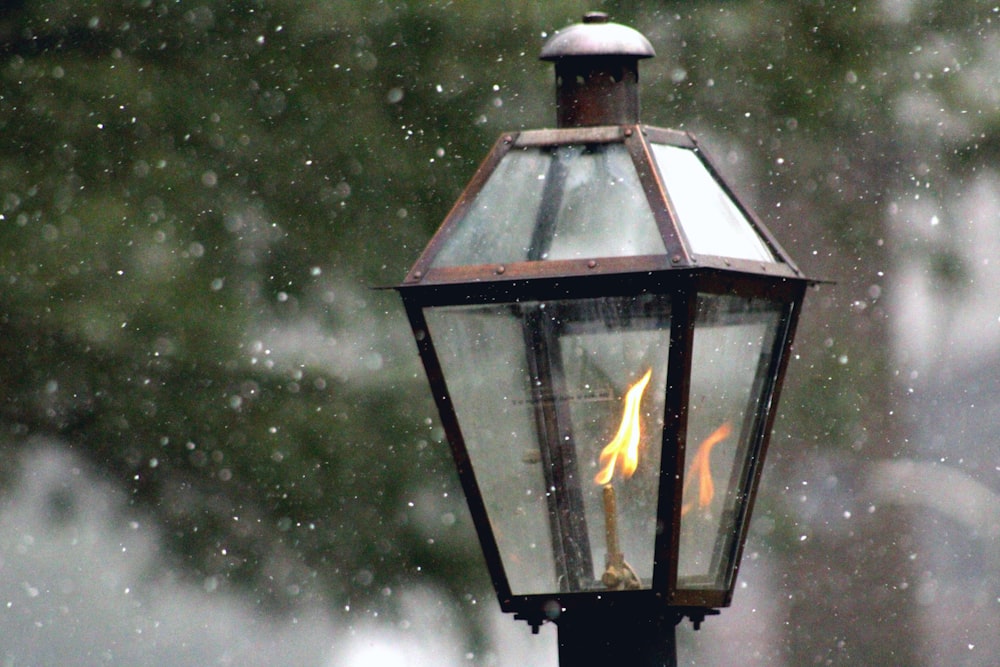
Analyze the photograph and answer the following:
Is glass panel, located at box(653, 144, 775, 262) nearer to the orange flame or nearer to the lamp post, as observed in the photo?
the lamp post

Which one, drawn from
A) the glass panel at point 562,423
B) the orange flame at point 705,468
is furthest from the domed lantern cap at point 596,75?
the orange flame at point 705,468

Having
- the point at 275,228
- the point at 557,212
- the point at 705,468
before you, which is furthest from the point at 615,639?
the point at 275,228

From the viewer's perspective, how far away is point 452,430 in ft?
9.45

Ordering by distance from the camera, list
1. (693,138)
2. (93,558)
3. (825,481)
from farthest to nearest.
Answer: (825,481) < (93,558) < (693,138)

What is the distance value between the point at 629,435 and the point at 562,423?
105 mm

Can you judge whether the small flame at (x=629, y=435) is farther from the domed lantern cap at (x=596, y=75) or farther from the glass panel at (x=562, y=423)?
the domed lantern cap at (x=596, y=75)

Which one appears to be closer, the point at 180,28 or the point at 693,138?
the point at 693,138

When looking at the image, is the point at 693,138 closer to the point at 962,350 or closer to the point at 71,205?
the point at 71,205

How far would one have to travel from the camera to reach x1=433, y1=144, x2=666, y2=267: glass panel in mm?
2770

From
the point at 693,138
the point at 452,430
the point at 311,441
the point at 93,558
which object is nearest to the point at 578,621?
the point at 452,430

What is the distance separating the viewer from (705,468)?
2.86m

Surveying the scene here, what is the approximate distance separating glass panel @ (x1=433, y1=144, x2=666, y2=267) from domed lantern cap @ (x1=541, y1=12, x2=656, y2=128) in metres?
0.08

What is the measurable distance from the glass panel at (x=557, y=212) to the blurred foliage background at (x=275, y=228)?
3520mm

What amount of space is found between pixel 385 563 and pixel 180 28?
201 centimetres
